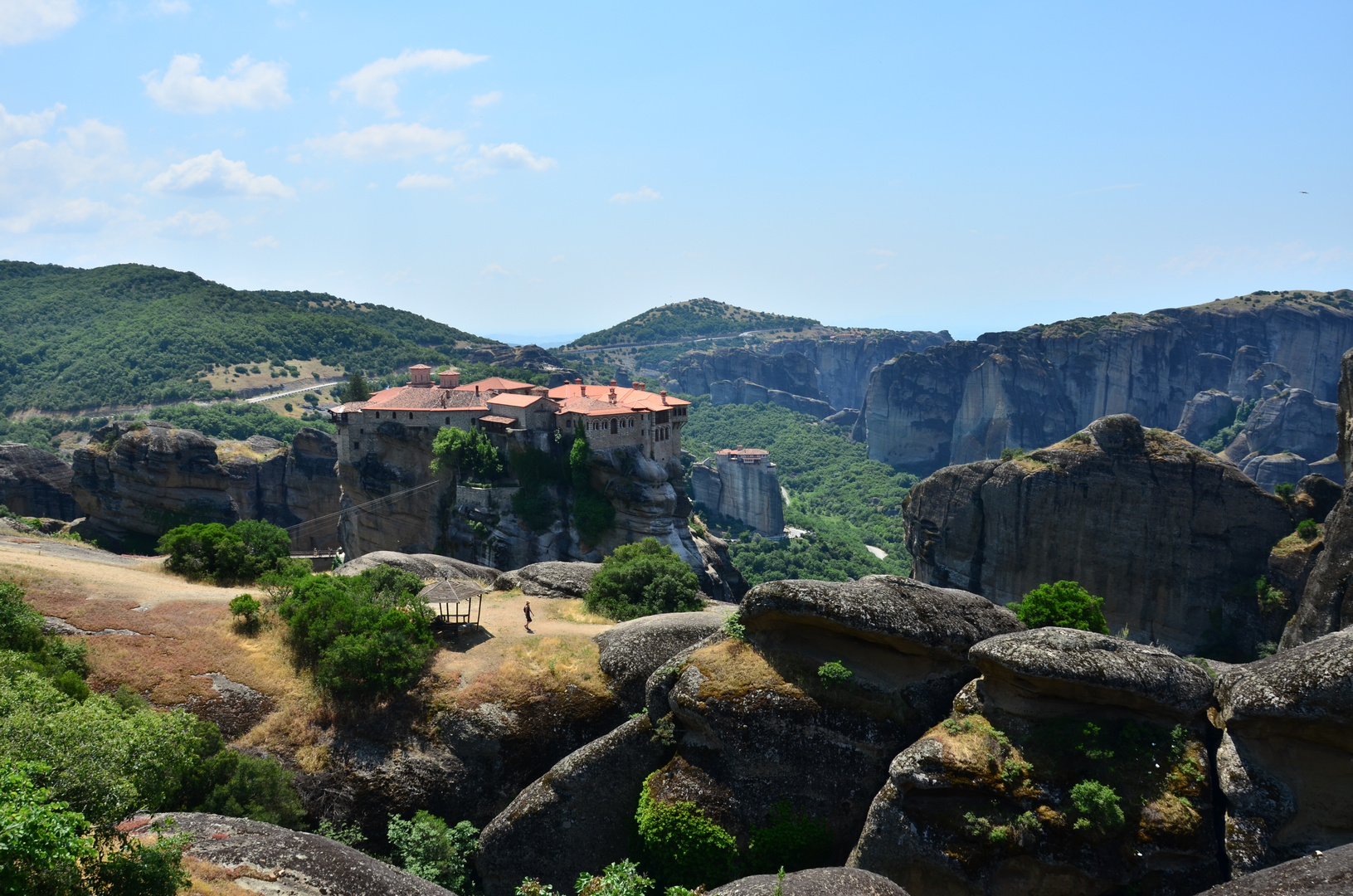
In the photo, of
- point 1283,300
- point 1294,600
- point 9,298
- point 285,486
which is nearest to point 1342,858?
point 1294,600

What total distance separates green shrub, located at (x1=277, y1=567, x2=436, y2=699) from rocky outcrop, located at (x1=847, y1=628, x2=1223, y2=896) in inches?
614

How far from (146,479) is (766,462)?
3132 inches

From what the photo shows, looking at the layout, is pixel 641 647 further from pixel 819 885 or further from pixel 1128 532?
pixel 1128 532

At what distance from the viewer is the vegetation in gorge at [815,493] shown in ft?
313

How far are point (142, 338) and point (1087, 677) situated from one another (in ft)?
449

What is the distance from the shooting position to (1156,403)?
137m

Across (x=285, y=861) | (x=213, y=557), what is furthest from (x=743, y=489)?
(x=285, y=861)

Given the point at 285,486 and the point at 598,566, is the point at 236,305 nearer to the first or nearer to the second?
the point at 285,486

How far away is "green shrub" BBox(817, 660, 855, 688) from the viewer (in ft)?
78.3

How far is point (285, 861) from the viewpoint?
57.9 feet

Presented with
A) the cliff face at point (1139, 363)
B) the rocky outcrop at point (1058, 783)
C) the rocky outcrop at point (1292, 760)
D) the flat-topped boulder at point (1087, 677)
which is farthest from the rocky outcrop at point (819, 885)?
the cliff face at point (1139, 363)

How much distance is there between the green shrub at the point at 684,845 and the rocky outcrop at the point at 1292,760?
490 inches

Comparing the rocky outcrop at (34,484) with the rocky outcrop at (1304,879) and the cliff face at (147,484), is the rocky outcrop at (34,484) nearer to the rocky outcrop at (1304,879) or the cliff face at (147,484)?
the cliff face at (147,484)

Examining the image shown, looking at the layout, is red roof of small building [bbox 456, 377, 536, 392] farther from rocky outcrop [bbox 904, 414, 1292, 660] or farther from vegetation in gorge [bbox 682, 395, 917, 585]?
rocky outcrop [bbox 904, 414, 1292, 660]
